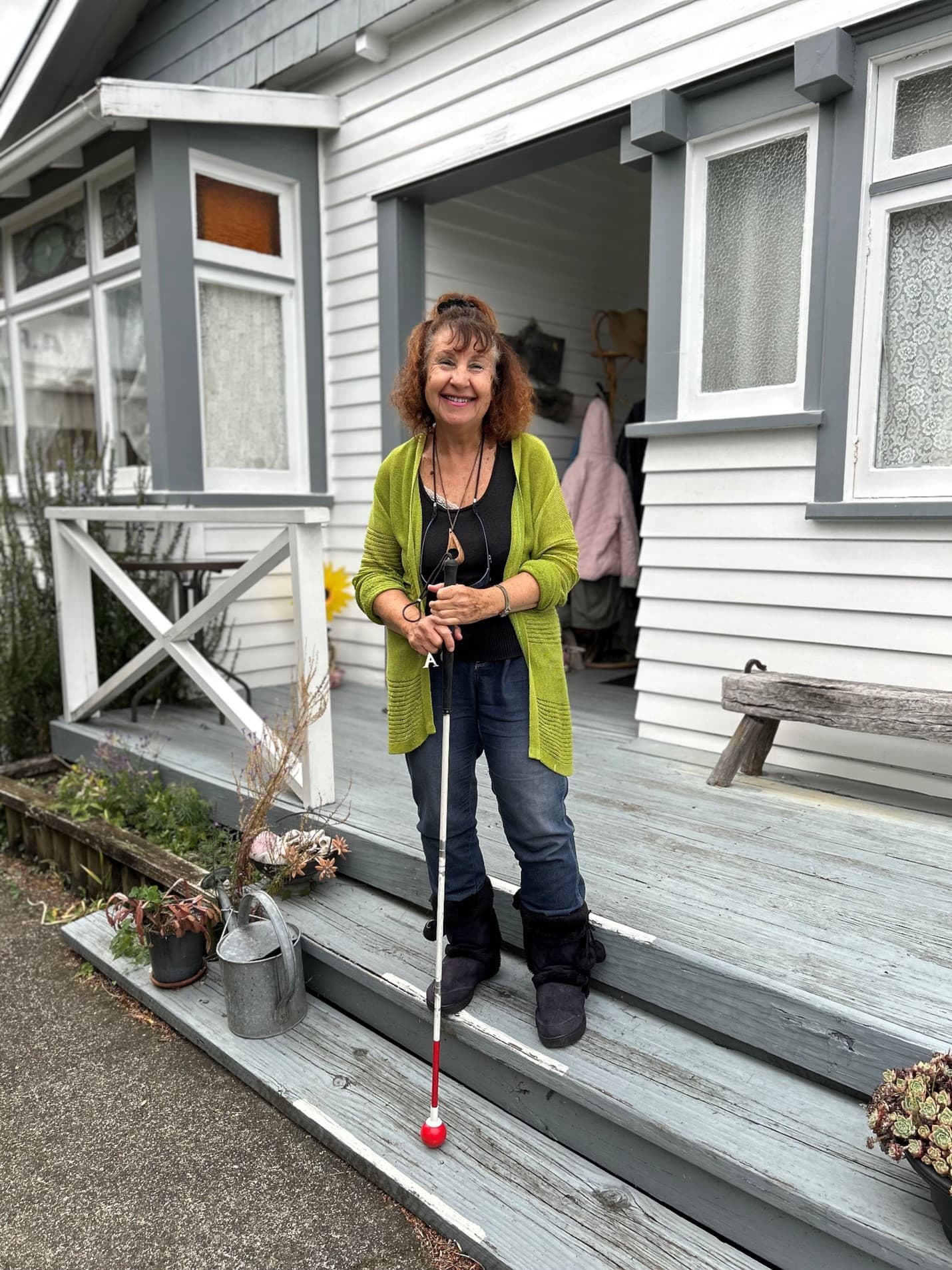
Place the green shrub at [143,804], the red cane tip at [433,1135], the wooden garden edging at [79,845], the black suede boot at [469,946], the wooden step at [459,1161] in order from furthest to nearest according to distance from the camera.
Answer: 1. the green shrub at [143,804]
2. the wooden garden edging at [79,845]
3. the black suede boot at [469,946]
4. the red cane tip at [433,1135]
5. the wooden step at [459,1161]

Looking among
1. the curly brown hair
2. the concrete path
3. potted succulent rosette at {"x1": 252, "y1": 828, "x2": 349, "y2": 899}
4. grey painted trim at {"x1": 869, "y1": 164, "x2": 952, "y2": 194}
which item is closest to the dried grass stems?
potted succulent rosette at {"x1": 252, "y1": 828, "x2": 349, "y2": 899}

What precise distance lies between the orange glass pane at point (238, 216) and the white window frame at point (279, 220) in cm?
2

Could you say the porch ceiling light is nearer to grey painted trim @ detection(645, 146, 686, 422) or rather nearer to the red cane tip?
grey painted trim @ detection(645, 146, 686, 422)

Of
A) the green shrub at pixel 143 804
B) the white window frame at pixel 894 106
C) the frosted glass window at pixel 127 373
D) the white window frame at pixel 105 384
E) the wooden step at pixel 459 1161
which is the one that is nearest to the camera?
the wooden step at pixel 459 1161

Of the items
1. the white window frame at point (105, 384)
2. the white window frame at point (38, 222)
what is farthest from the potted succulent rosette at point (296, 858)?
the white window frame at point (38, 222)

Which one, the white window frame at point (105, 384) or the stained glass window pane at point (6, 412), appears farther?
the stained glass window pane at point (6, 412)

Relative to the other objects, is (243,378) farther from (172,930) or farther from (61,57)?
(172,930)

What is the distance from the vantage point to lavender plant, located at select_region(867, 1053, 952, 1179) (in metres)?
1.40

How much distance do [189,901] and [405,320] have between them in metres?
2.99

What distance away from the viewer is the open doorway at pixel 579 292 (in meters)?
4.72

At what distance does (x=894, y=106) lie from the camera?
282 cm

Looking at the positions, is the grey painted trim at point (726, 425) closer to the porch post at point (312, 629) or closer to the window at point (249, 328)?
the porch post at point (312, 629)

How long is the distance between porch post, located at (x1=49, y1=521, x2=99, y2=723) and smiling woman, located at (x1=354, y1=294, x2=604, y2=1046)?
2713 mm

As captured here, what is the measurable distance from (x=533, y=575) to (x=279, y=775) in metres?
1.16
